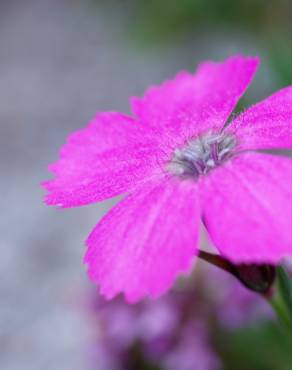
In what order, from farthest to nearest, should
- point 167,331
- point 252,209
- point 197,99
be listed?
1. point 167,331
2. point 197,99
3. point 252,209

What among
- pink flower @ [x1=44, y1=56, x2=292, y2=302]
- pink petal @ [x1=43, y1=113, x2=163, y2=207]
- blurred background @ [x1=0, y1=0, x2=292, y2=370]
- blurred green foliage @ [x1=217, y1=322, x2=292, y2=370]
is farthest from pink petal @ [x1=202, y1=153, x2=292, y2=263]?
blurred green foliage @ [x1=217, y1=322, x2=292, y2=370]

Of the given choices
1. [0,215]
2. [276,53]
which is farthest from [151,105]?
[0,215]

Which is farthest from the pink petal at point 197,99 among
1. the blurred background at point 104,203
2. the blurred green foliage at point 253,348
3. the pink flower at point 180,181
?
the blurred green foliage at point 253,348

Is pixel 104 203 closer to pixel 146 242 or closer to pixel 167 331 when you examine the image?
pixel 167 331

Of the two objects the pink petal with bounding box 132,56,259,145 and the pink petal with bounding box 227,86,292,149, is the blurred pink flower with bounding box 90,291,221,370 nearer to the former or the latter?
the pink petal with bounding box 132,56,259,145

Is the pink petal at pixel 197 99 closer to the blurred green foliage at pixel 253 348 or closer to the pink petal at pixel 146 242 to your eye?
the pink petal at pixel 146 242

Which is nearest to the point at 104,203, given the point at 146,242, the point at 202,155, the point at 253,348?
the point at 253,348
